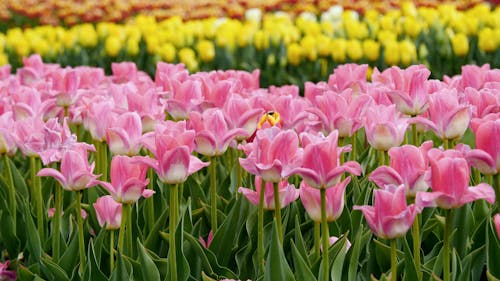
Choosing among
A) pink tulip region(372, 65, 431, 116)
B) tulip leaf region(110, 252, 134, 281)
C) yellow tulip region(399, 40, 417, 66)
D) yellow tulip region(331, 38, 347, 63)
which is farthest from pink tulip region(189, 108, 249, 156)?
yellow tulip region(331, 38, 347, 63)

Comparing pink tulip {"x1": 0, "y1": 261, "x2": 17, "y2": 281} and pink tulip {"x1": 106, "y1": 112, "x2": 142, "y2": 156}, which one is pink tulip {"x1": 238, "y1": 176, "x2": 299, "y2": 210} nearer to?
pink tulip {"x1": 106, "y1": 112, "x2": 142, "y2": 156}

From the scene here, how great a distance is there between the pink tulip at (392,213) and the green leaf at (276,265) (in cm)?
21

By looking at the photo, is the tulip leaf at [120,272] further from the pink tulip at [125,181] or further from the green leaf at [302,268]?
the green leaf at [302,268]

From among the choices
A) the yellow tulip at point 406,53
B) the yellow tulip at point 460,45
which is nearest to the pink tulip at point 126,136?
the yellow tulip at point 406,53

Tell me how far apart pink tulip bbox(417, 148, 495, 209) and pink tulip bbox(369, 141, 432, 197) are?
0.11 m

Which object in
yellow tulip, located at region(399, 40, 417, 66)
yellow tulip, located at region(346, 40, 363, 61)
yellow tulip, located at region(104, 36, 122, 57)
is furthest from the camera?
yellow tulip, located at region(104, 36, 122, 57)

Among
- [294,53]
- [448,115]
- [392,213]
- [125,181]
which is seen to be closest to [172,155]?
[125,181]

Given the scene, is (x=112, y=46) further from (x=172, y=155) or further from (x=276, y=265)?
(x=276, y=265)

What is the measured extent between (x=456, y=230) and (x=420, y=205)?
1.75 ft

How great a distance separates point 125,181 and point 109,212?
249 mm

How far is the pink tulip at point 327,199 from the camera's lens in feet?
6.82

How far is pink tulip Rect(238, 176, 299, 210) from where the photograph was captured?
2.24 metres

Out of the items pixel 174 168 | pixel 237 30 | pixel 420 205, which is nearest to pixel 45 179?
pixel 174 168

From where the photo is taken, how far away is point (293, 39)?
25.7 feet
